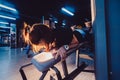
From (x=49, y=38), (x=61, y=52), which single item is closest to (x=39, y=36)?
(x=49, y=38)

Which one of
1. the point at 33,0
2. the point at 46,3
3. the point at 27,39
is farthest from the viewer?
the point at 46,3

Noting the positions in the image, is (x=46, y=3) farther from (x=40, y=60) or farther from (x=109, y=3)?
(x=109, y=3)

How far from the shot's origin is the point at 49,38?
1.24 metres

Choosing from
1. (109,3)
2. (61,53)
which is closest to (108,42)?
(109,3)

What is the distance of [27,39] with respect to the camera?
122cm

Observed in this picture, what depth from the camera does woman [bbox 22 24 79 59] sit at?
121 centimetres

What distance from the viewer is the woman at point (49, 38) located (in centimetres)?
121

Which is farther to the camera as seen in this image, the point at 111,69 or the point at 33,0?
the point at 33,0

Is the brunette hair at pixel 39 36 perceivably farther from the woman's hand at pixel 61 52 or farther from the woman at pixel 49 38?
the woman's hand at pixel 61 52

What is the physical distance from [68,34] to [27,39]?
1.33 feet

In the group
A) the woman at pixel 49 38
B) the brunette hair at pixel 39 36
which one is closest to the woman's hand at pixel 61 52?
the woman at pixel 49 38

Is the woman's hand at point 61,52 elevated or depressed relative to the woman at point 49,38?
depressed

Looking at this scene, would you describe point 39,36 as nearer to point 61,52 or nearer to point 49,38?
point 49,38

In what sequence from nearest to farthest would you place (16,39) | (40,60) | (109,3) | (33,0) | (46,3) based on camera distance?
(109,3) → (40,60) → (33,0) → (46,3) → (16,39)
